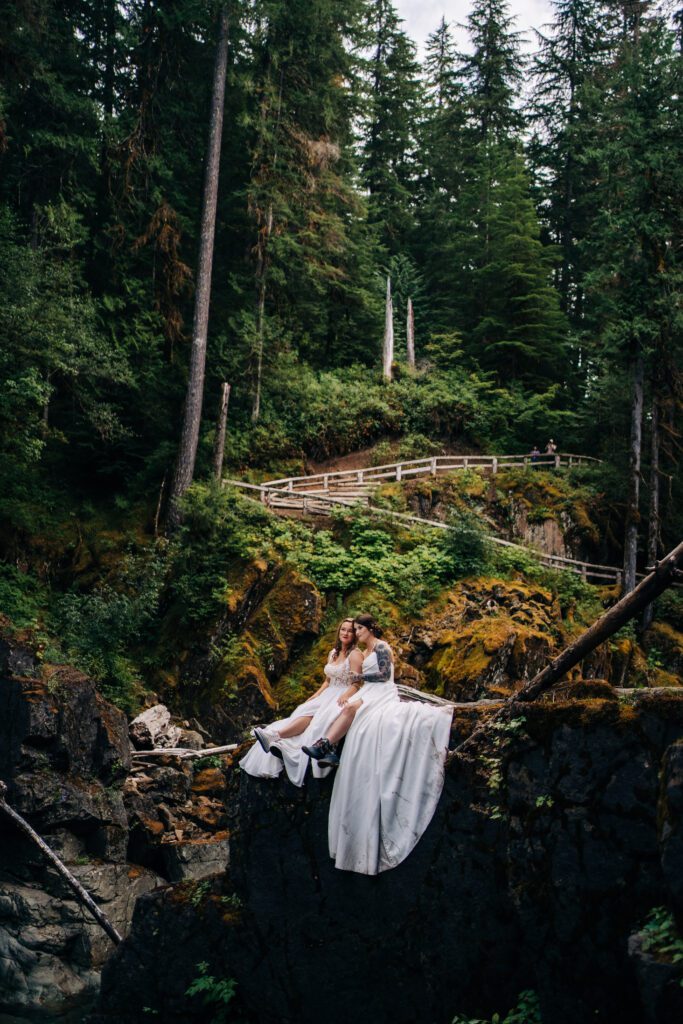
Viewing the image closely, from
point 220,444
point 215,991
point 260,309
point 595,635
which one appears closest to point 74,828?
point 215,991

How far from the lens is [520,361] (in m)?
30.6

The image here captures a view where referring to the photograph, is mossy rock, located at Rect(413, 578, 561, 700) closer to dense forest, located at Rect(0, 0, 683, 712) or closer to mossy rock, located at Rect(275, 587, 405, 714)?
mossy rock, located at Rect(275, 587, 405, 714)

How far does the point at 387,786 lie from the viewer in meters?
6.16

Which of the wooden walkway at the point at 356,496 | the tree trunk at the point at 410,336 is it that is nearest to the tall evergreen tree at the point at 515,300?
the tree trunk at the point at 410,336

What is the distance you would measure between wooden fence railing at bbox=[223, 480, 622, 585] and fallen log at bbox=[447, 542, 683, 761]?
37.8ft

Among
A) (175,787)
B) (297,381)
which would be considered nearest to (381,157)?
(297,381)

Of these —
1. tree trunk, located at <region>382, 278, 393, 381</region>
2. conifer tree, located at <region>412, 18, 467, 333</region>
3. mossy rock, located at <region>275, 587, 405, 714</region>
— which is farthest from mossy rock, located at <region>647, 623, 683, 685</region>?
conifer tree, located at <region>412, 18, 467, 333</region>

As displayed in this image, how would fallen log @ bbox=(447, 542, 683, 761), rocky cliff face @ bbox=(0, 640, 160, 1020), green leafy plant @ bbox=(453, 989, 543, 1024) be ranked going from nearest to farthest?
fallen log @ bbox=(447, 542, 683, 761), green leafy plant @ bbox=(453, 989, 543, 1024), rocky cliff face @ bbox=(0, 640, 160, 1020)

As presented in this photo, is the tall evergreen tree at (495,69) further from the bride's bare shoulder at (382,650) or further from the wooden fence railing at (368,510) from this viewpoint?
the bride's bare shoulder at (382,650)

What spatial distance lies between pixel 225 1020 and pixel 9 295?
14615 mm

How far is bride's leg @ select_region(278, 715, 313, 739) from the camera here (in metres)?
6.98

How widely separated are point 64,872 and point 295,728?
205 inches

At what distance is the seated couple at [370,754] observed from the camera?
6.13m

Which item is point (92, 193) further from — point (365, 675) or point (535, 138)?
point (535, 138)
